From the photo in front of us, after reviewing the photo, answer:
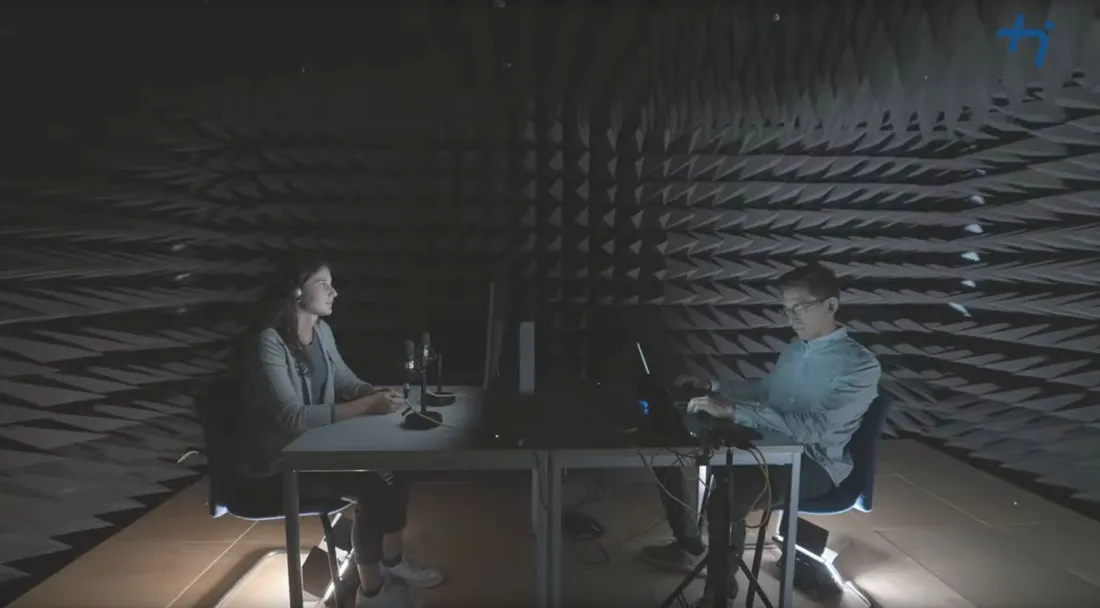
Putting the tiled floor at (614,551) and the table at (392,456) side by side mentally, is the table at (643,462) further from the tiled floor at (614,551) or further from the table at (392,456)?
the tiled floor at (614,551)

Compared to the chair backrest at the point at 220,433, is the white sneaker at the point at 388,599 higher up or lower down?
lower down

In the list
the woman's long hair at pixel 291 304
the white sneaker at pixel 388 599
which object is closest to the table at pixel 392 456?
the white sneaker at pixel 388 599

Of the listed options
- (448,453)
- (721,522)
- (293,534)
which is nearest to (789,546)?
(721,522)

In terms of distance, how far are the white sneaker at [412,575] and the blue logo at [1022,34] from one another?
3294mm

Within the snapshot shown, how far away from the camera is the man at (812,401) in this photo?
2027 mm

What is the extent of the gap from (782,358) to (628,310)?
1.30 meters

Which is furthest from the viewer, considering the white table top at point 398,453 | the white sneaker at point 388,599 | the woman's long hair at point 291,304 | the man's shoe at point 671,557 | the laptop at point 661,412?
the man's shoe at point 671,557

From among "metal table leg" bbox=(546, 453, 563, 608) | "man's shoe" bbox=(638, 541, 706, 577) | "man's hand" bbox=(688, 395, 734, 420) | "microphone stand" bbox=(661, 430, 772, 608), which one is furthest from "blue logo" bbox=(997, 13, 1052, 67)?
"metal table leg" bbox=(546, 453, 563, 608)

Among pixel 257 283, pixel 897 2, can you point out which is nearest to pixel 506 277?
pixel 257 283

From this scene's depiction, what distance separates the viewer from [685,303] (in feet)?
11.9

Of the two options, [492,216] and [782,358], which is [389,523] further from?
[492,216]

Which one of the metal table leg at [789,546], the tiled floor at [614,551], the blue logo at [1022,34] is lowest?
the tiled floor at [614,551]

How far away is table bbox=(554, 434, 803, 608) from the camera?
1.83 m

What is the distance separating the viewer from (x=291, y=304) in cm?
223
